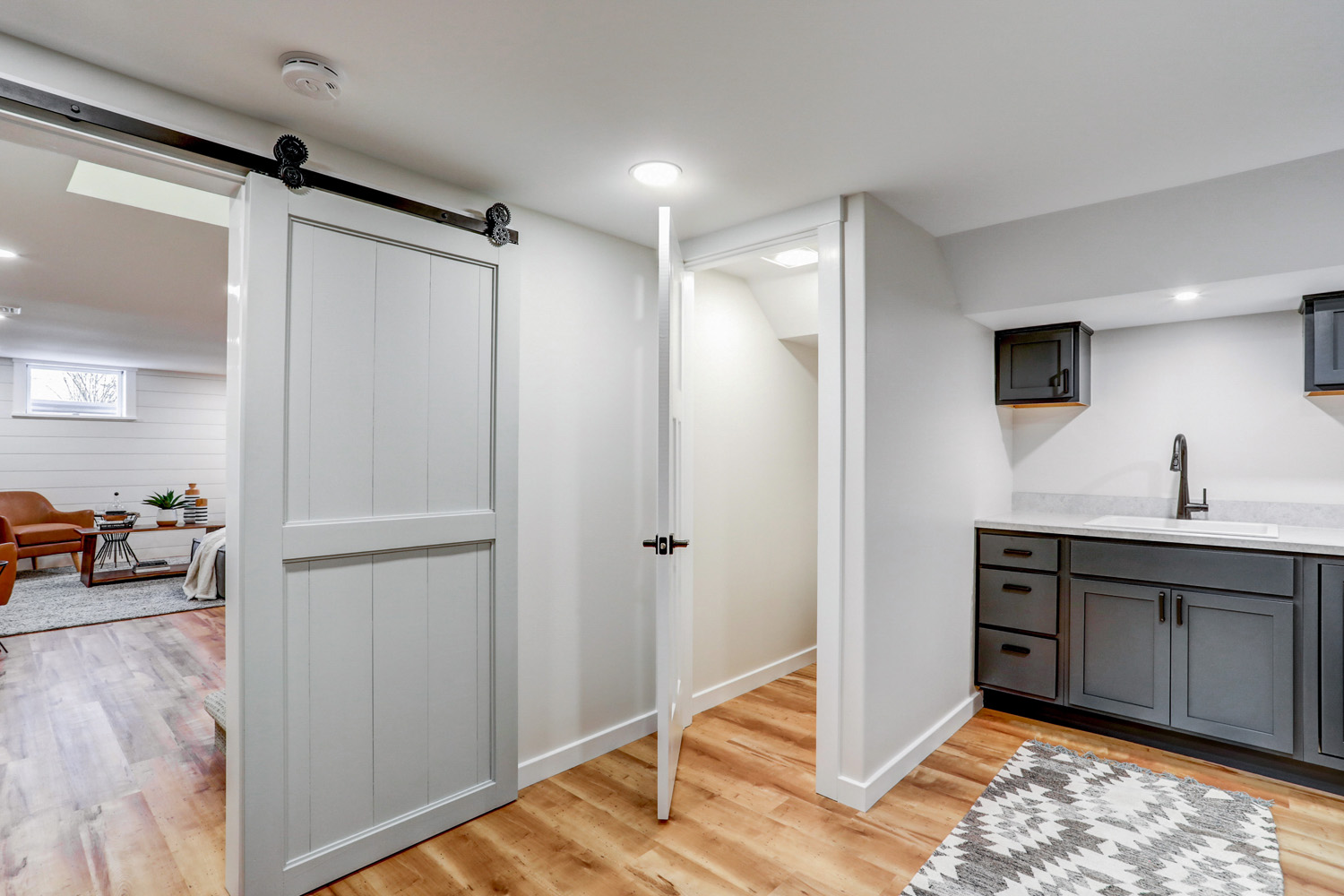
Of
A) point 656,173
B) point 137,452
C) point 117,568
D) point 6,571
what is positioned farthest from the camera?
point 137,452

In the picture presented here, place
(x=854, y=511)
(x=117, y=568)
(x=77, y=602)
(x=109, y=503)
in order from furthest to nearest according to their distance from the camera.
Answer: (x=109, y=503) → (x=117, y=568) → (x=77, y=602) → (x=854, y=511)

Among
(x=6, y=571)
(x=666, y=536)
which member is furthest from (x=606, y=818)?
(x=6, y=571)

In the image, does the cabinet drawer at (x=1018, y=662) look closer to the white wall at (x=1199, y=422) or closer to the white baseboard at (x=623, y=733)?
the white wall at (x=1199, y=422)

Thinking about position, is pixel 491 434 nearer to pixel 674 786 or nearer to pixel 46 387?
pixel 674 786

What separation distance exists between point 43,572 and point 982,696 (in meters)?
Answer: 9.21

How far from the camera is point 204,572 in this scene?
592 cm

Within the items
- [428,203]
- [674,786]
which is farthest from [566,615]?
[428,203]

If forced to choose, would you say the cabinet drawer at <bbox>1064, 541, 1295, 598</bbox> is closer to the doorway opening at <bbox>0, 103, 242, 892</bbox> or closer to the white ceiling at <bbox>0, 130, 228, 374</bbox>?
the doorway opening at <bbox>0, 103, 242, 892</bbox>

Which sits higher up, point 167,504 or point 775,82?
point 775,82

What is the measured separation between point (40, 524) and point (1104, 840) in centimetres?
935

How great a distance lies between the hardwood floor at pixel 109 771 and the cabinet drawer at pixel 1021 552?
3343 millimetres

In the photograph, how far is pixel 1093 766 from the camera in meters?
2.69

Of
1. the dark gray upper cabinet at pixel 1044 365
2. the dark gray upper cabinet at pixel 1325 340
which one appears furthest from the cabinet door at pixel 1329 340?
the dark gray upper cabinet at pixel 1044 365

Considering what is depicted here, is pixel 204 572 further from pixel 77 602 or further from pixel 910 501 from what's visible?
pixel 910 501
